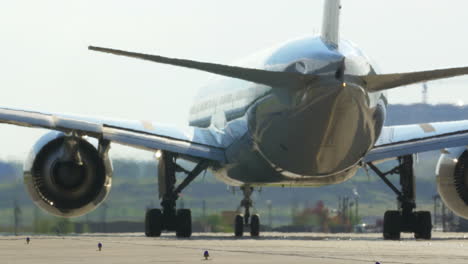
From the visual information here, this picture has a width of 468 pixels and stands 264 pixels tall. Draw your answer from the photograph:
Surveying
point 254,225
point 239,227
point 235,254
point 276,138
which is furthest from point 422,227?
point 235,254

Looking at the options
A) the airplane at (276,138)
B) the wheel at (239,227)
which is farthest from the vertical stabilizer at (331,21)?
the wheel at (239,227)

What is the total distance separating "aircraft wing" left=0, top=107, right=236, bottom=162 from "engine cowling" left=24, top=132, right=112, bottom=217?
1.83 ft

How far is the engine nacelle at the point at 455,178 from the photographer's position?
34562 mm

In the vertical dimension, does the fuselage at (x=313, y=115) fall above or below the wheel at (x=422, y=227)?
above

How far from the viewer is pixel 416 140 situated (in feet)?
111

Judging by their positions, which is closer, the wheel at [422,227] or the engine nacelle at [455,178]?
the wheel at [422,227]

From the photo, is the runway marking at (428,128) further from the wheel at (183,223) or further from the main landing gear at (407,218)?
the wheel at (183,223)

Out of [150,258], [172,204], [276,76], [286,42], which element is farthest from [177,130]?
[150,258]

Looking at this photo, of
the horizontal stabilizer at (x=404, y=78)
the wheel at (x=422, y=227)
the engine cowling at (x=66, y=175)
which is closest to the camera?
the horizontal stabilizer at (x=404, y=78)

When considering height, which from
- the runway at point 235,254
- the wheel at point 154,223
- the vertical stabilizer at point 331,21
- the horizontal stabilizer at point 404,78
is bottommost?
the runway at point 235,254

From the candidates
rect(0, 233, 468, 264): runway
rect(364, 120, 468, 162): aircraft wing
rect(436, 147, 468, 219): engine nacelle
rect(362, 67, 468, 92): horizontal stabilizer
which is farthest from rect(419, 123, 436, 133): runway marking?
rect(0, 233, 468, 264): runway

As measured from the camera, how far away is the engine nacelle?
113ft

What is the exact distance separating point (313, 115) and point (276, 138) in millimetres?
1985

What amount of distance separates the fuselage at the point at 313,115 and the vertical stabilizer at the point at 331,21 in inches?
8.4
